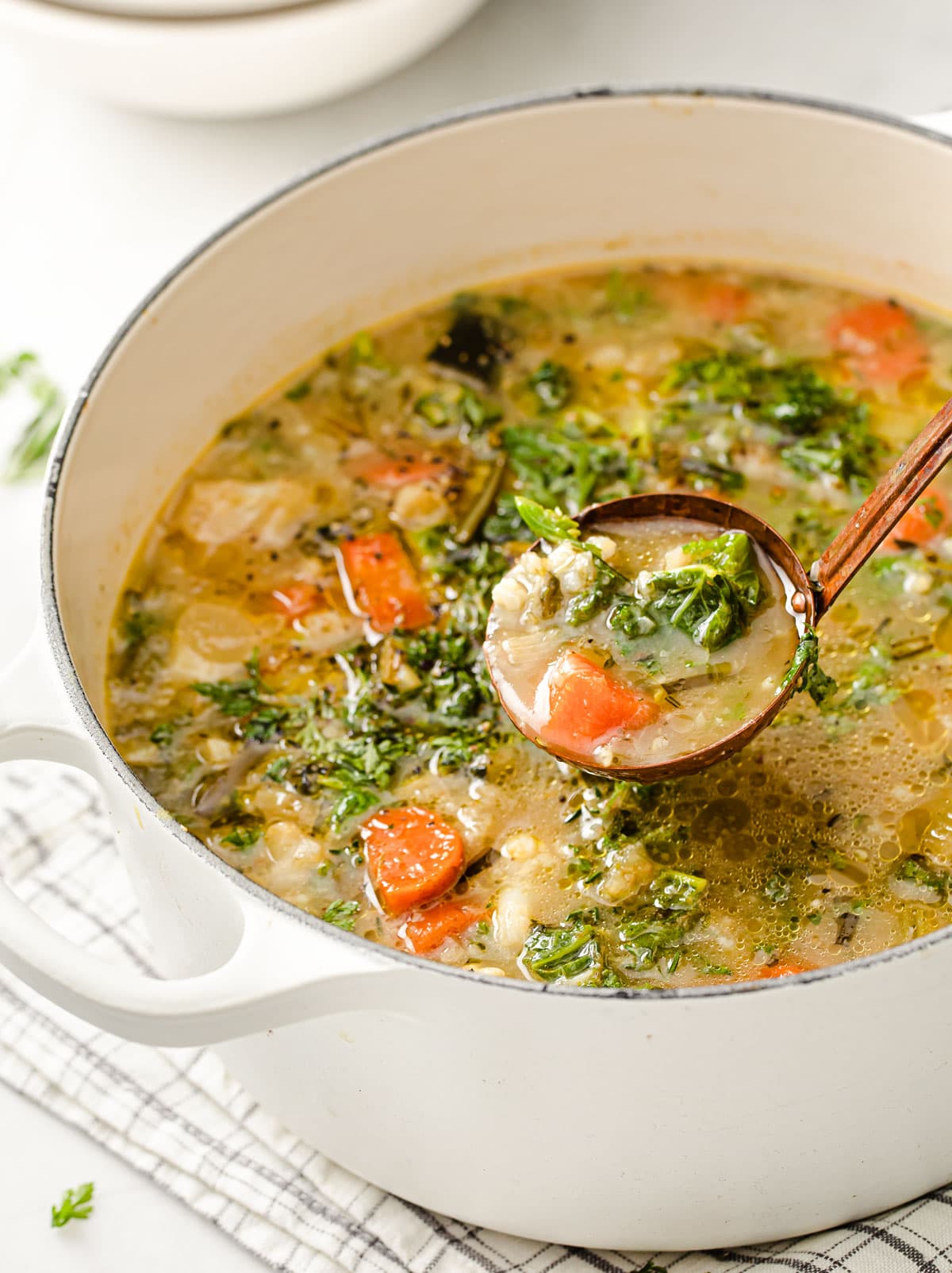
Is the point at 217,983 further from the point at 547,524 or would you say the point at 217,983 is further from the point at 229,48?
the point at 229,48

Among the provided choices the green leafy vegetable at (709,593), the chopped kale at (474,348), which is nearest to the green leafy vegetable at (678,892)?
the green leafy vegetable at (709,593)

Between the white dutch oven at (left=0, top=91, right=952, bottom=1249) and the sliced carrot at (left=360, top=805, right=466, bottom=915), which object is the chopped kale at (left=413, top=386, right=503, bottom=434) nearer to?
the white dutch oven at (left=0, top=91, right=952, bottom=1249)

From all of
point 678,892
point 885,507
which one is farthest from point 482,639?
point 885,507

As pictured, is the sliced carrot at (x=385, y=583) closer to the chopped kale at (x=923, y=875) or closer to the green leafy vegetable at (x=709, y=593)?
the green leafy vegetable at (x=709, y=593)

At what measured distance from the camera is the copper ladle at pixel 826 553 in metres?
2.06

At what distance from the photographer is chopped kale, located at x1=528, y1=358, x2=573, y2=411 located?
2932mm

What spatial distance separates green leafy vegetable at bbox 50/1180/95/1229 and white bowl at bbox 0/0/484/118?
2.30 metres

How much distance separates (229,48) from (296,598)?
135 centimetres

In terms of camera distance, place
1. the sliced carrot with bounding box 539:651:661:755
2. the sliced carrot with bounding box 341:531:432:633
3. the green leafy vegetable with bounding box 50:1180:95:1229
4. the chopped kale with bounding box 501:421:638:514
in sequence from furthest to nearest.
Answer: the chopped kale with bounding box 501:421:638:514 < the sliced carrot with bounding box 341:531:432:633 < the green leafy vegetable with bounding box 50:1180:95:1229 < the sliced carrot with bounding box 539:651:661:755

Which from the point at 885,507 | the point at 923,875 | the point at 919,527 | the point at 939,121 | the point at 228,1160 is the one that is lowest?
the point at 228,1160

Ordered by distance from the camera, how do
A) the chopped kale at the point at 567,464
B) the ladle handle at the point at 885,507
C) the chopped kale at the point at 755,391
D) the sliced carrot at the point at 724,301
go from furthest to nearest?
the sliced carrot at the point at 724,301 < the chopped kale at the point at 755,391 < the chopped kale at the point at 567,464 < the ladle handle at the point at 885,507

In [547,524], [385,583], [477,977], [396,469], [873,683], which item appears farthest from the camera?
[396,469]

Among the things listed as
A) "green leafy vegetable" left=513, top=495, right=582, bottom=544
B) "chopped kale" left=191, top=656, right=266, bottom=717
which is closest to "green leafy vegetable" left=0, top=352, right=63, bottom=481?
"chopped kale" left=191, top=656, right=266, bottom=717

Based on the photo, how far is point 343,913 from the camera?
87.6 inches
